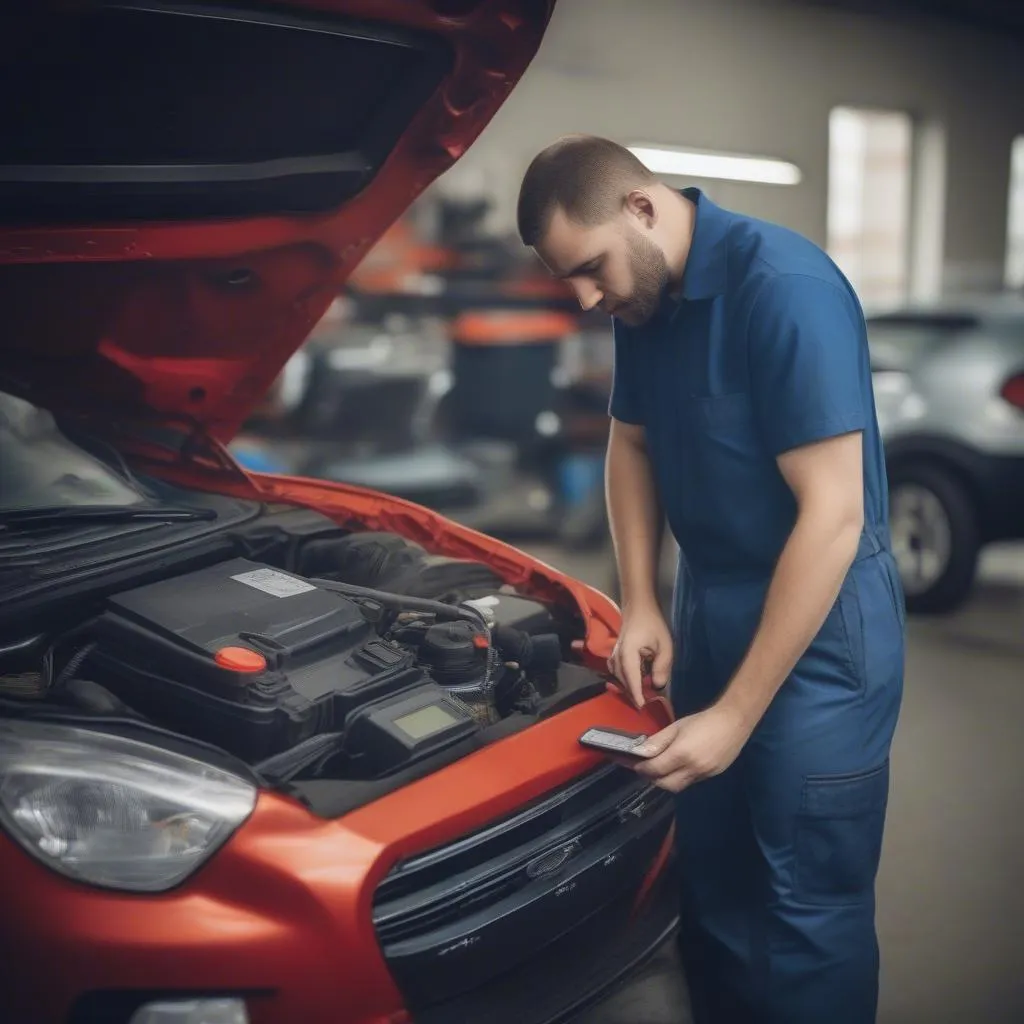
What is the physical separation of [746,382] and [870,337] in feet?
10.3

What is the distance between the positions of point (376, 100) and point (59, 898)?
131cm

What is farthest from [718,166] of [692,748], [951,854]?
[692,748]

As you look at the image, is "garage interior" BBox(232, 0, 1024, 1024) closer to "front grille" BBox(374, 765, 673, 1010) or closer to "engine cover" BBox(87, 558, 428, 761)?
"front grille" BBox(374, 765, 673, 1010)

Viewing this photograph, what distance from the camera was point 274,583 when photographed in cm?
169

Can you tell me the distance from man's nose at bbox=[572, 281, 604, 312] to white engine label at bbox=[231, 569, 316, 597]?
0.58 metres

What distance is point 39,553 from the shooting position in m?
1.64

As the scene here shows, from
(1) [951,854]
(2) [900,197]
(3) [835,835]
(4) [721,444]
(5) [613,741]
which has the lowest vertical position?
(1) [951,854]

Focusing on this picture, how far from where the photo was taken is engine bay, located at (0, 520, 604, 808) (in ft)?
4.54

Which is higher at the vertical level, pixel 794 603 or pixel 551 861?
pixel 794 603

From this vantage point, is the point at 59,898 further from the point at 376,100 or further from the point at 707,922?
the point at 376,100

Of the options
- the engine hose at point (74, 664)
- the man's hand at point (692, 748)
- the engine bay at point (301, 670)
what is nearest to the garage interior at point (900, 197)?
the man's hand at point (692, 748)

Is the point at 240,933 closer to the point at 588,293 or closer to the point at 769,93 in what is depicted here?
the point at 588,293

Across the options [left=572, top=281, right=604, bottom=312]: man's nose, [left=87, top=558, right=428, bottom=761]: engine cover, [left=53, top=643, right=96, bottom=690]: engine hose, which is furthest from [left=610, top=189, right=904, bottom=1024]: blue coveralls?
[left=53, top=643, right=96, bottom=690]: engine hose

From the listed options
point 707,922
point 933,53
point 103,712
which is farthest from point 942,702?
point 933,53
